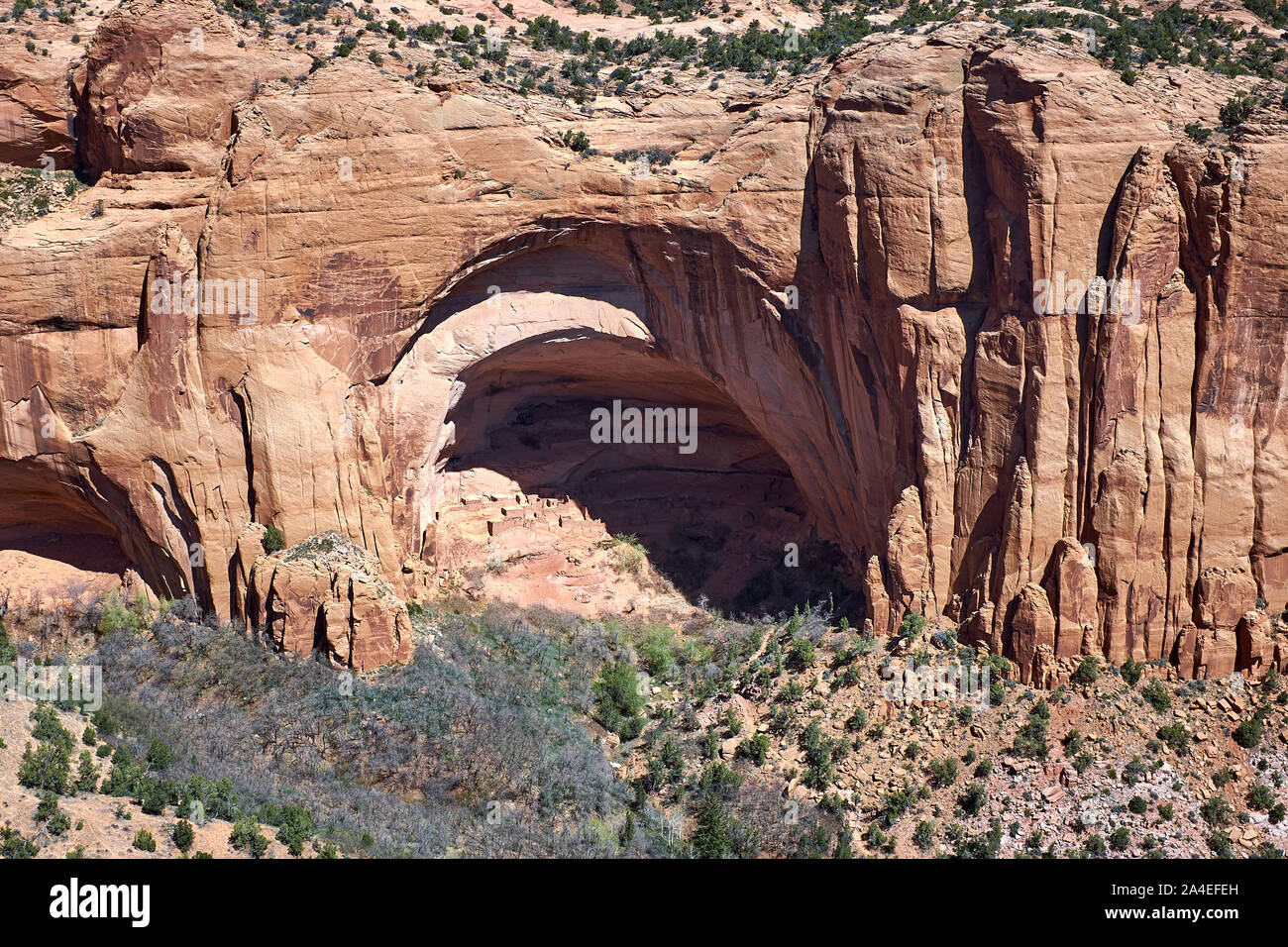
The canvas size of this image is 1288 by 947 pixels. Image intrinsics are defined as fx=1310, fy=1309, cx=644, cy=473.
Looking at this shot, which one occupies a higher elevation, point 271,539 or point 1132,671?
point 271,539

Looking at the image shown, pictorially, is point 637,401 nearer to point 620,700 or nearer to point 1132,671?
point 620,700

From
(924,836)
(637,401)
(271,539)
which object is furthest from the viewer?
(637,401)

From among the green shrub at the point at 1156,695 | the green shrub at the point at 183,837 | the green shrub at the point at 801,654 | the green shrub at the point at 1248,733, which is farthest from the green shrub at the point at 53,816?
the green shrub at the point at 1248,733

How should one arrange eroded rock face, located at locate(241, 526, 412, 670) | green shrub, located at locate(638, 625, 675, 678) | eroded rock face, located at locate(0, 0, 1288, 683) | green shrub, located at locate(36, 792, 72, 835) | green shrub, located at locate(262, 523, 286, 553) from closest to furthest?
green shrub, located at locate(36, 792, 72, 835) → eroded rock face, located at locate(0, 0, 1288, 683) → eroded rock face, located at locate(241, 526, 412, 670) → green shrub, located at locate(262, 523, 286, 553) → green shrub, located at locate(638, 625, 675, 678)

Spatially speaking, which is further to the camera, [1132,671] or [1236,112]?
[1132,671]

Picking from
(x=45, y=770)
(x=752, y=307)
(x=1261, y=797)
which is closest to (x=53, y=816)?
(x=45, y=770)

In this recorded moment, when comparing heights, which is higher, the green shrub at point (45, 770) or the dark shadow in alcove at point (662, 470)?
the dark shadow in alcove at point (662, 470)

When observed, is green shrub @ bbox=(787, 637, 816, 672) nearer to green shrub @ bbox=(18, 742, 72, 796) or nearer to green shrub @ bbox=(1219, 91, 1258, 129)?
green shrub @ bbox=(1219, 91, 1258, 129)

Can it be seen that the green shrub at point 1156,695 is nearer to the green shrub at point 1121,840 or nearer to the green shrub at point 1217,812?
the green shrub at point 1217,812

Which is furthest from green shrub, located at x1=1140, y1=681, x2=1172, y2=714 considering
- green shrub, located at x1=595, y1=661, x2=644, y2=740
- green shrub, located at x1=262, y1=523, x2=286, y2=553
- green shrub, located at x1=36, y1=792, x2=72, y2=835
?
green shrub, located at x1=36, y1=792, x2=72, y2=835

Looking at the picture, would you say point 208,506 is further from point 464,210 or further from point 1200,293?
point 1200,293
